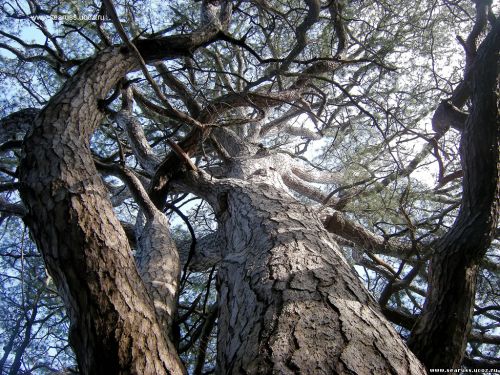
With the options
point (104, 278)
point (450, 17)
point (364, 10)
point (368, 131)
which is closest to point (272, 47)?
point (364, 10)

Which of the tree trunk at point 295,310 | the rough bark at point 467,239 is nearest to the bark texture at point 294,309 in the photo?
the tree trunk at point 295,310

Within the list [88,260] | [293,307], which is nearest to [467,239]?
[293,307]

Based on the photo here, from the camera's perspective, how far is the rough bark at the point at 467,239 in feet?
3.37

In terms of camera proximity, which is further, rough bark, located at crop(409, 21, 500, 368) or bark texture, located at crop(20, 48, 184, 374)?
rough bark, located at crop(409, 21, 500, 368)

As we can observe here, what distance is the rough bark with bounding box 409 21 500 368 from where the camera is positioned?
1027mm

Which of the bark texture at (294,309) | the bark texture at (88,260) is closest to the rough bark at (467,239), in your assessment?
the bark texture at (294,309)

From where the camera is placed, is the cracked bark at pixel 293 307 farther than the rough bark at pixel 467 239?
No

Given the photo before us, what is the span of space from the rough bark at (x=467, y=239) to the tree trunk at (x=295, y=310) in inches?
7.3

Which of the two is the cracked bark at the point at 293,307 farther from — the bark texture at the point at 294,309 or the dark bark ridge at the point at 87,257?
the dark bark ridge at the point at 87,257

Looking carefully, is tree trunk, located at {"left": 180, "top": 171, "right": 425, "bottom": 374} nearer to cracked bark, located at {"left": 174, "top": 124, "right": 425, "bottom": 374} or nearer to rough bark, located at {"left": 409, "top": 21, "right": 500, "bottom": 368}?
cracked bark, located at {"left": 174, "top": 124, "right": 425, "bottom": 374}

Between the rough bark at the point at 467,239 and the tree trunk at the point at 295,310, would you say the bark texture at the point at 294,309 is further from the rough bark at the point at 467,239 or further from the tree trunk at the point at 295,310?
the rough bark at the point at 467,239

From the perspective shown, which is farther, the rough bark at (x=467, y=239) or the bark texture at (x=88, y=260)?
the rough bark at (x=467, y=239)

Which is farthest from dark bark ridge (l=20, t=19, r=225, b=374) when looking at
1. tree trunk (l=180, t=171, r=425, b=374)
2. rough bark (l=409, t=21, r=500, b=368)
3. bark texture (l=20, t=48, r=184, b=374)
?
rough bark (l=409, t=21, r=500, b=368)

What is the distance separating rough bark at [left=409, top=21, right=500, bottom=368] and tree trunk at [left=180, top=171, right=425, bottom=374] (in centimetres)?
19
